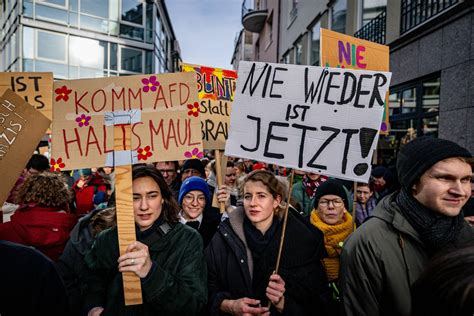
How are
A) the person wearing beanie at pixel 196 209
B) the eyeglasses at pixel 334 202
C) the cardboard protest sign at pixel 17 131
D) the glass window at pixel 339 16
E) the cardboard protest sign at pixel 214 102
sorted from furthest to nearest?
the glass window at pixel 339 16
the cardboard protest sign at pixel 214 102
the person wearing beanie at pixel 196 209
the eyeglasses at pixel 334 202
the cardboard protest sign at pixel 17 131

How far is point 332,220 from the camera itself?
289 cm

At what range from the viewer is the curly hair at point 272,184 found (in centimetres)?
238

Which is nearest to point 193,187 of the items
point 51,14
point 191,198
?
point 191,198

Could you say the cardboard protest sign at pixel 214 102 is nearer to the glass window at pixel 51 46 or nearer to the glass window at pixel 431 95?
the glass window at pixel 431 95

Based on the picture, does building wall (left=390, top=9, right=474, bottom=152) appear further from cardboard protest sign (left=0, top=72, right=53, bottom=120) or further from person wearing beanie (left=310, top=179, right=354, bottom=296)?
cardboard protest sign (left=0, top=72, right=53, bottom=120)

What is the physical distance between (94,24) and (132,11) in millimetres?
3166

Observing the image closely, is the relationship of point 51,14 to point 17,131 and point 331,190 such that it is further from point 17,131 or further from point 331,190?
point 17,131

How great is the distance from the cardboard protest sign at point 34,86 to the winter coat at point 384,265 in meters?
2.48

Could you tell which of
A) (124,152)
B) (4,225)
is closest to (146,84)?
(124,152)

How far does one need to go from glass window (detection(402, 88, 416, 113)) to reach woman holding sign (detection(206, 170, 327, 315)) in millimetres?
6301

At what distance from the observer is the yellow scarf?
265 centimetres

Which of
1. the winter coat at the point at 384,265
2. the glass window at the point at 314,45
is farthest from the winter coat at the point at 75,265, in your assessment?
the glass window at the point at 314,45

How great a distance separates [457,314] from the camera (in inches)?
36.6

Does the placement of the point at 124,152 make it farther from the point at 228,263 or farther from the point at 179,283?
the point at 228,263
